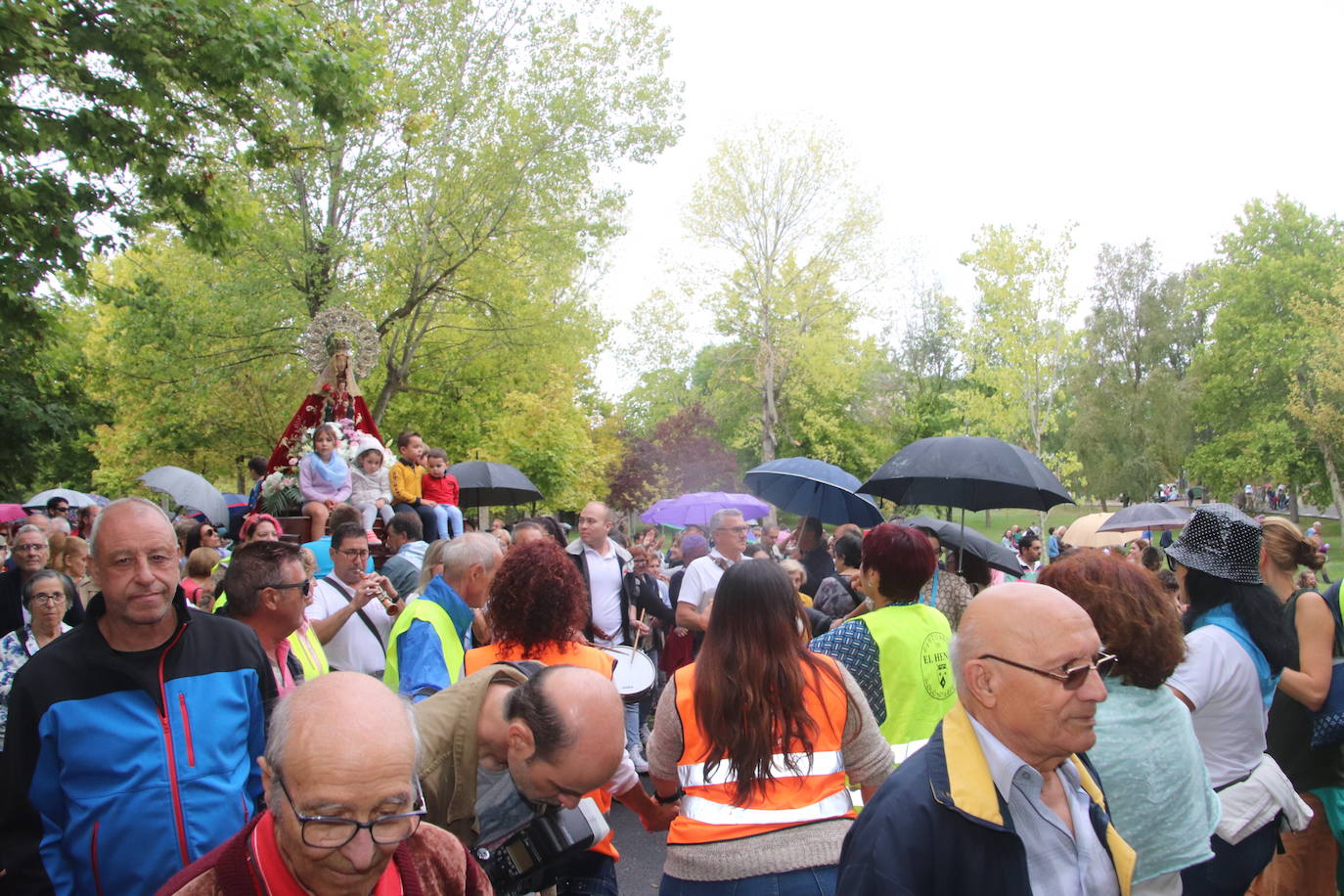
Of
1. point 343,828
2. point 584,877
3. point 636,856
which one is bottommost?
point 636,856

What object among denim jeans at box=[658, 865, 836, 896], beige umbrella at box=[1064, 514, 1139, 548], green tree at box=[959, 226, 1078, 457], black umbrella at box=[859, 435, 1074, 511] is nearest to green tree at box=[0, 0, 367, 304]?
black umbrella at box=[859, 435, 1074, 511]

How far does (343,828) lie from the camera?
1768 millimetres

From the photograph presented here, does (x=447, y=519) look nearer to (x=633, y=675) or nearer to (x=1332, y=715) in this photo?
(x=633, y=675)

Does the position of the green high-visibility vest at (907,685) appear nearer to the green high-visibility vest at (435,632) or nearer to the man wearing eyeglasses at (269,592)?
the green high-visibility vest at (435,632)

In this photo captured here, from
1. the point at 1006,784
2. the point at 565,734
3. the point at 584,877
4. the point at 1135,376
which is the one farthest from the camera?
the point at 1135,376

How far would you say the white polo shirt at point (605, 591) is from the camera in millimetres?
6996

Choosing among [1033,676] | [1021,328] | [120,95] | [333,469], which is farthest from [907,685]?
[1021,328]

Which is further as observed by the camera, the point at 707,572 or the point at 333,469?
the point at 333,469

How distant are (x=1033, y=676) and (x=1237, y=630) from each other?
6.89ft

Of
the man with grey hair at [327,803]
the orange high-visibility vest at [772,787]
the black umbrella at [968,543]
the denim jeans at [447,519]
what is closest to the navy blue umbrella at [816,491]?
the black umbrella at [968,543]

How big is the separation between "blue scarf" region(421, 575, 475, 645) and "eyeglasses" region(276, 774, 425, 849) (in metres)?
2.52

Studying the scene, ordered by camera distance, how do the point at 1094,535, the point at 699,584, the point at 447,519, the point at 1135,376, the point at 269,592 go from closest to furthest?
the point at 269,592 → the point at 699,584 → the point at 447,519 → the point at 1094,535 → the point at 1135,376

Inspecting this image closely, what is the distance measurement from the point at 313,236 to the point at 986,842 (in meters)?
18.9

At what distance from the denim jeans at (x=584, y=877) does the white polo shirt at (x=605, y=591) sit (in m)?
3.78
